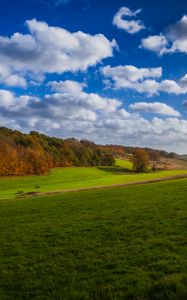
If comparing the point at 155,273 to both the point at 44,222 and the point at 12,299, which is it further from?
the point at 44,222

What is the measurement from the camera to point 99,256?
55.1 feet

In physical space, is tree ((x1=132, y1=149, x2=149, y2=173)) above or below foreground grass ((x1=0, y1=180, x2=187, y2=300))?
above

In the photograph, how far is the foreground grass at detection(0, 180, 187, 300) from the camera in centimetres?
1254

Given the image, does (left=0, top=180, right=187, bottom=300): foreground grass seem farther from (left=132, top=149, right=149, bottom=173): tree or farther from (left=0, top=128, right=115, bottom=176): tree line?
(left=132, top=149, right=149, bottom=173): tree

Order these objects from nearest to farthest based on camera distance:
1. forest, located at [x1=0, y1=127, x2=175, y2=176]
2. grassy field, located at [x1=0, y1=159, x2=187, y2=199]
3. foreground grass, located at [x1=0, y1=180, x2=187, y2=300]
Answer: foreground grass, located at [x1=0, y1=180, x2=187, y2=300]
grassy field, located at [x1=0, y1=159, x2=187, y2=199]
forest, located at [x1=0, y1=127, x2=175, y2=176]

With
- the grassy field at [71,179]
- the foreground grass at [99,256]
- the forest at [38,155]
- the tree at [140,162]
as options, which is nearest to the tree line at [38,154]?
the forest at [38,155]

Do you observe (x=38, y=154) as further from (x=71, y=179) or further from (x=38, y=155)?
(x=71, y=179)

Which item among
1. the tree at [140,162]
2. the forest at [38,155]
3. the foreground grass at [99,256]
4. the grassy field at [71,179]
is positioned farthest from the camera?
the tree at [140,162]

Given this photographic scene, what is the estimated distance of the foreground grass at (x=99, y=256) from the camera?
12.5 m

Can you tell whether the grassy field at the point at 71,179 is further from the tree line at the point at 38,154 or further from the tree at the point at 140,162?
the tree line at the point at 38,154

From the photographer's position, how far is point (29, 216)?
110 feet

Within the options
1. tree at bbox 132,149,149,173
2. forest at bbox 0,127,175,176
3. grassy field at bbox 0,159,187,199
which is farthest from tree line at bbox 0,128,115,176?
tree at bbox 132,149,149,173

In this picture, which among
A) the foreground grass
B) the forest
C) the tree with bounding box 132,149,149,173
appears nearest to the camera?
the foreground grass

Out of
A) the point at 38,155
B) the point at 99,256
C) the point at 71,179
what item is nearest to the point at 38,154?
the point at 38,155
